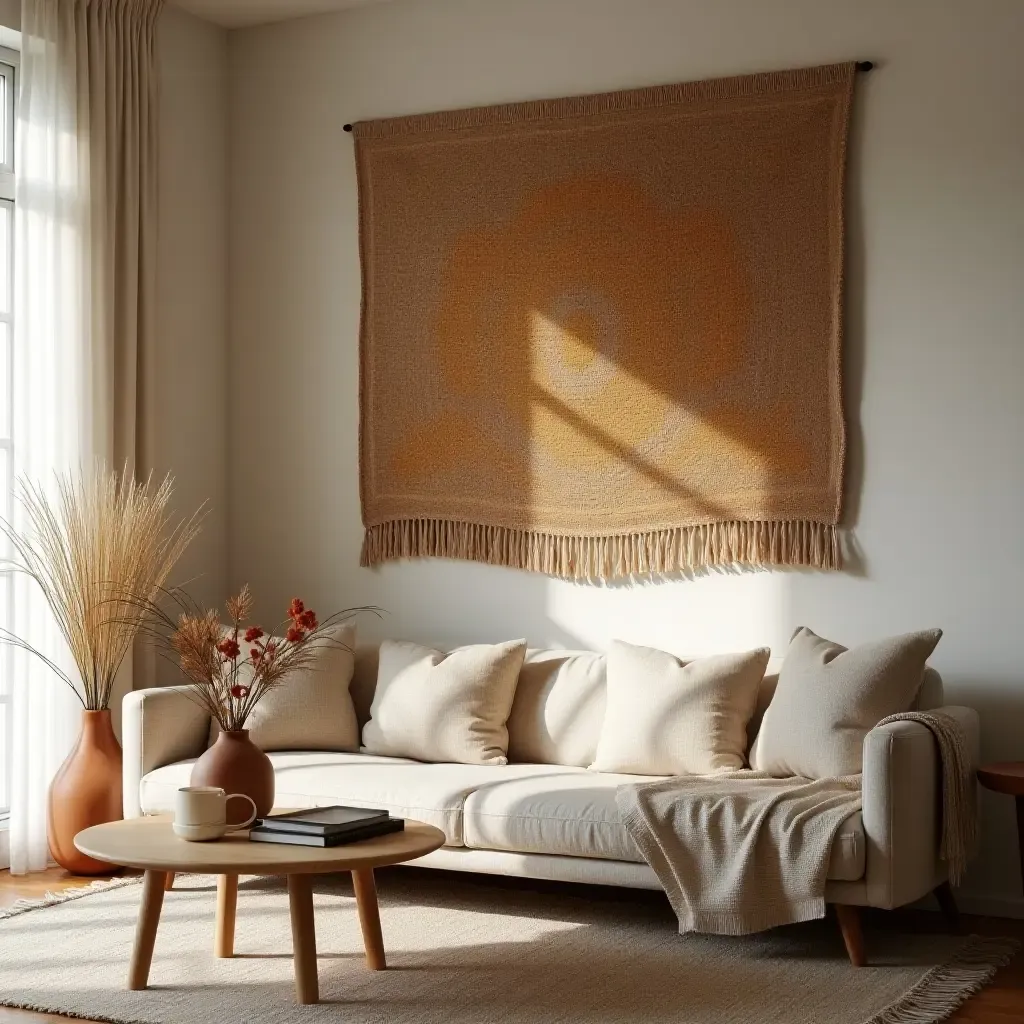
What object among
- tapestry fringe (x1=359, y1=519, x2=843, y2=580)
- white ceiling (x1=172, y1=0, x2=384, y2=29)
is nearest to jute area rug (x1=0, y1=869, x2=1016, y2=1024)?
tapestry fringe (x1=359, y1=519, x2=843, y2=580)

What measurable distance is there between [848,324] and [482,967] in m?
2.30

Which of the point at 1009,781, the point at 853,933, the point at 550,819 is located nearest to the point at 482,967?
the point at 550,819

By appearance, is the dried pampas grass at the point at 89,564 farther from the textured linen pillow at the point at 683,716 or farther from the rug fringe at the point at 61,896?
the textured linen pillow at the point at 683,716

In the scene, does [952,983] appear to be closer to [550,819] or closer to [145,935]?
[550,819]

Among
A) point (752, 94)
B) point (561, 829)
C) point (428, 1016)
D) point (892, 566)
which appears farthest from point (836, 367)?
point (428, 1016)

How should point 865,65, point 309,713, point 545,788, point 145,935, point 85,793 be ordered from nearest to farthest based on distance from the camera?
point 145,935 → point 545,788 → point 865,65 → point 85,793 → point 309,713

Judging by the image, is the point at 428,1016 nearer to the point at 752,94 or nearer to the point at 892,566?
the point at 892,566

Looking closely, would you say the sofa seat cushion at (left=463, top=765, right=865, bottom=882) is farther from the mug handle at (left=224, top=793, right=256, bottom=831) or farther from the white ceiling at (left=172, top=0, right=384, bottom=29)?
the white ceiling at (left=172, top=0, right=384, bottom=29)

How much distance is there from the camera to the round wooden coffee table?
325cm

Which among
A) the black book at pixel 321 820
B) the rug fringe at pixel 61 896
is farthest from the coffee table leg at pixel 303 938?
the rug fringe at pixel 61 896

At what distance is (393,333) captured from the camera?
5461 mm

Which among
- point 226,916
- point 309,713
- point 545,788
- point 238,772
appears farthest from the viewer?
point 309,713

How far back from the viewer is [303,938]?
3.41 m

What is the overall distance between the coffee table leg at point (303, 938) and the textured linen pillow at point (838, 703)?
1465 mm
